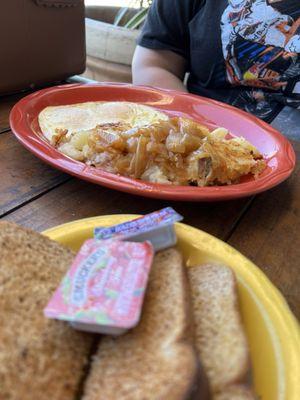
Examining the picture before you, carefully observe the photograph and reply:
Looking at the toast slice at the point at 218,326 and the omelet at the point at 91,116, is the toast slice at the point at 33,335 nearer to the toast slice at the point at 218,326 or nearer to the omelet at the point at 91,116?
the toast slice at the point at 218,326

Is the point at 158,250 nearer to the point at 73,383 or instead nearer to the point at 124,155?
Result: the point at 73,383

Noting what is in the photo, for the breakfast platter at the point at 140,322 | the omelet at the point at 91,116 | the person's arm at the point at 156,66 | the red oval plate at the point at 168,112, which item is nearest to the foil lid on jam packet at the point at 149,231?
the breakfast platter at the point at 140,322

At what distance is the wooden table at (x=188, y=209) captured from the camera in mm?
609

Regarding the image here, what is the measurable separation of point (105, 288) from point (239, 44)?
1218 millimetres

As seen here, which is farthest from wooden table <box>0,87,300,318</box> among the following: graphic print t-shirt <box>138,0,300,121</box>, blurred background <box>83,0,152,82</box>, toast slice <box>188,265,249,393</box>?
blurred background <box>83,0,152,82</box>

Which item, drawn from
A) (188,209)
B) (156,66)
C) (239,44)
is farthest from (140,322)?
(156,66)

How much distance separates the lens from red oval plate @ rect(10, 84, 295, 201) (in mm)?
648

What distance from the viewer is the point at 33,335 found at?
13.0 inches

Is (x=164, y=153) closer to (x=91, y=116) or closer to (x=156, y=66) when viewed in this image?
(x=91, y=116)

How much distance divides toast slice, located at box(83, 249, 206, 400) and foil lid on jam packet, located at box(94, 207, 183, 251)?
7 cm

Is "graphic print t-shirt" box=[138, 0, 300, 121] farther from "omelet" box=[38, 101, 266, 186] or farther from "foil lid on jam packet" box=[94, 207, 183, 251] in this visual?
"foil lid on jam packet" box=[94, 207, 183, 251]

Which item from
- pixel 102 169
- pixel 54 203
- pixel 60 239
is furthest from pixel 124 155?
pixel 60 239

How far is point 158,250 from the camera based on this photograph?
1.54 ft

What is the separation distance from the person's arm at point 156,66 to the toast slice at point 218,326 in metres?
1.16
